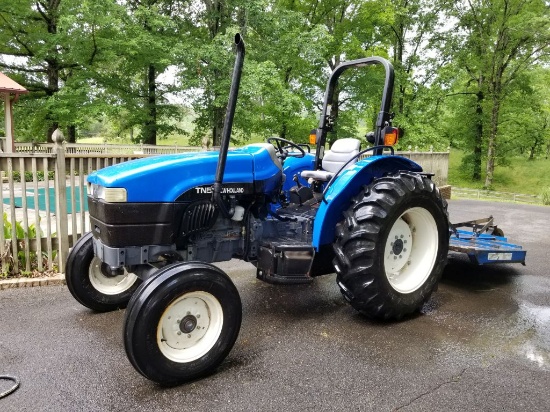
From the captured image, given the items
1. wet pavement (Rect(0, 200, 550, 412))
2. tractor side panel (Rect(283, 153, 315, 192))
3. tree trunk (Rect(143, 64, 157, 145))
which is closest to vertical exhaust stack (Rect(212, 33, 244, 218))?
wet pavement (Rect(0, 200, 550, 412))

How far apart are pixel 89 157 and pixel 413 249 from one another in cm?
359

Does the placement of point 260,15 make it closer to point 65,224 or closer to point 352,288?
point 65,224

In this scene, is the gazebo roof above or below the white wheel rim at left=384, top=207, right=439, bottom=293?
above

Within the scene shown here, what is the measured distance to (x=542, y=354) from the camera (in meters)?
2.88

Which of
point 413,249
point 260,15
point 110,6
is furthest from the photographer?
point 260,15

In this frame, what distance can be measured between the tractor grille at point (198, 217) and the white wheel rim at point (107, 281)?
0.99 meters

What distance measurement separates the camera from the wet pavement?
91.1 inches

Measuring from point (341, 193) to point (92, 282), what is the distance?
2184 mm

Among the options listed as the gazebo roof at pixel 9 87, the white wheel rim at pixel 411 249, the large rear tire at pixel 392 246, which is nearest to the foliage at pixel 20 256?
the large rear tire at pixel 392 246

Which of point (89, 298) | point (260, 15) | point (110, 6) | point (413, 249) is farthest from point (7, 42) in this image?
point (413, 249)

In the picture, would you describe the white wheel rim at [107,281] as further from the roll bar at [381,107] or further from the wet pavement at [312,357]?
the roll bar at [381,107]

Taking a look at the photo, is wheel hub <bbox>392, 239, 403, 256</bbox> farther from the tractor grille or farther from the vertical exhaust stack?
the vertical exhaust stack

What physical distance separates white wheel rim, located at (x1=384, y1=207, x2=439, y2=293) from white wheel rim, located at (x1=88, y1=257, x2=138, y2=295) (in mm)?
2217

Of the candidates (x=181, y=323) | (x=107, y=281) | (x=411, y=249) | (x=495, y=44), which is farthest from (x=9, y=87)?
(x=495, y=44)
